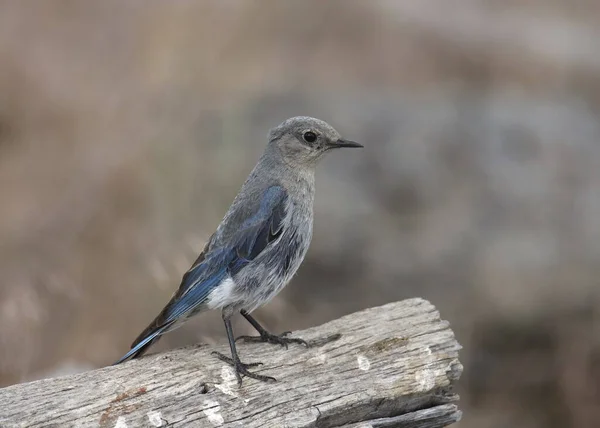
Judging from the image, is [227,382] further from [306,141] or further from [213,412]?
[306,141]

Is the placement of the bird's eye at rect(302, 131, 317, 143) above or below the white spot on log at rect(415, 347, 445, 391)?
above

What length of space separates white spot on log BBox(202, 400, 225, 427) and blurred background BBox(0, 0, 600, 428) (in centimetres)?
130

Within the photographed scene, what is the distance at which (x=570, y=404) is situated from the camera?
6.66 m

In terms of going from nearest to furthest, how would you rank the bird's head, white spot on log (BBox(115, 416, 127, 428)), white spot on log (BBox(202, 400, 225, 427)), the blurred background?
white spot on log (BBox(115, 416, 127, 428))
white spot on log (BBox(202, 400, 225, 427))
the bird's head
the blurred background

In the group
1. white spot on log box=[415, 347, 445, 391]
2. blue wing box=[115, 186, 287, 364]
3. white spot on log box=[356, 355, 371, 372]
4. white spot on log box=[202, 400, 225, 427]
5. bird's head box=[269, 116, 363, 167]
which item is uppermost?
bird's head box=[269, 116, 363, 167]

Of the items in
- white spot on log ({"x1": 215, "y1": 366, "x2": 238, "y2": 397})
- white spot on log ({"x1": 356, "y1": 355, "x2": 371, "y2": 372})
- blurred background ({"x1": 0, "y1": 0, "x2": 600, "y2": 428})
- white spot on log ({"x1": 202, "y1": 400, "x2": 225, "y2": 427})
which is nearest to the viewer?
white spot on log ({"x1": 202, "y1": 400, "x2": 225, "y2": 427})

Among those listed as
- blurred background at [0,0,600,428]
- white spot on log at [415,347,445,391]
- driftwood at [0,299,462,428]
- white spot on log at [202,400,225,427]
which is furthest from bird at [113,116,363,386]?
blurred background at [0,0,600,428]

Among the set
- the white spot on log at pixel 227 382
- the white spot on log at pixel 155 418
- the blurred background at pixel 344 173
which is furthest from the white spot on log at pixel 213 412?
the blurred background at pixel 344 173

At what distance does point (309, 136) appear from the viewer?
4691mm

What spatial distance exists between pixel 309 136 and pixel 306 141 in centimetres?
3

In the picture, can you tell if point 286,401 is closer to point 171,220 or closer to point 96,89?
point 171,220

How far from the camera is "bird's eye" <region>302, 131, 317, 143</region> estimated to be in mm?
4680

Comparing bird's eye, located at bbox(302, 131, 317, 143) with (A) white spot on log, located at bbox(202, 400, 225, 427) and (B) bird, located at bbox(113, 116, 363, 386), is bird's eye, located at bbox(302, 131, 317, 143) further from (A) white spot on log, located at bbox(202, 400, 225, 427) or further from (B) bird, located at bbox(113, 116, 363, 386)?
(A) white spot on log, located at bbox(202, 400, 225, 427)

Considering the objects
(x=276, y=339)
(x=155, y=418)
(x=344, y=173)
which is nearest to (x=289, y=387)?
(x=276, y=339)
